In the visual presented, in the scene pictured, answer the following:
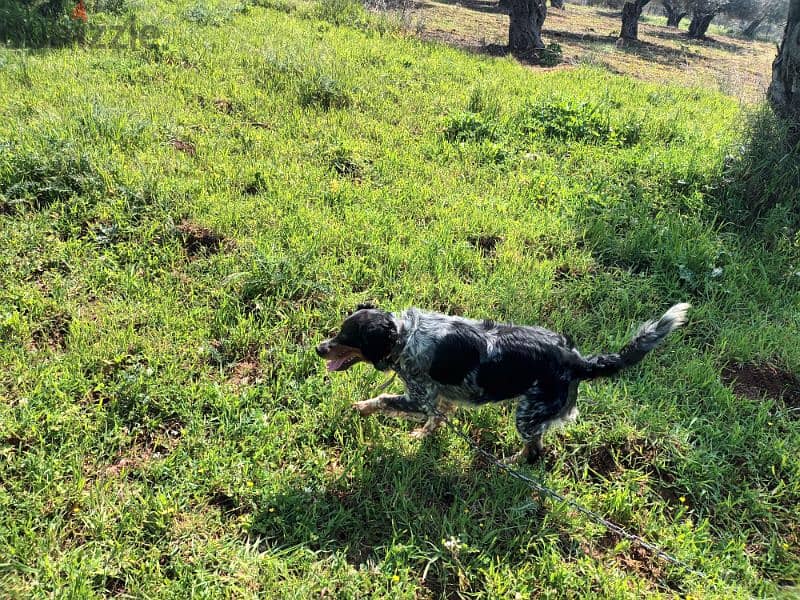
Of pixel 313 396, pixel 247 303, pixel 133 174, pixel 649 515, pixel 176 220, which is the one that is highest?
pixel 133 174

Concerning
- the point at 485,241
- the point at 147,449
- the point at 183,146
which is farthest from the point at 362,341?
the point at 183,146

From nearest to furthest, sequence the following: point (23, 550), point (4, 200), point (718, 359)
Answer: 1. point (23, 550)
2. point (718, 359)
3. point (4, 200)

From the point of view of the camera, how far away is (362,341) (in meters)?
3.28

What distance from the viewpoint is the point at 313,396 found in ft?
12.4

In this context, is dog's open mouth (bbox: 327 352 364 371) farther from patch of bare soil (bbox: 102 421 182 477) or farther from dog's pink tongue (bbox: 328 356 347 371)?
patch of bare soil (bbox: 102 421 182 477)

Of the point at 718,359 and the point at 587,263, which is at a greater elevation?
the point at 587,263

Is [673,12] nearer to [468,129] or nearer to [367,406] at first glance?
[468,129]

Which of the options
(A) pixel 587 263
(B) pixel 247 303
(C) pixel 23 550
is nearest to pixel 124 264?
(B) pixel 247 303

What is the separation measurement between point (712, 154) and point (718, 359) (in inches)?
164

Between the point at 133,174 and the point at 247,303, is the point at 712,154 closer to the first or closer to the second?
the point at 247,303

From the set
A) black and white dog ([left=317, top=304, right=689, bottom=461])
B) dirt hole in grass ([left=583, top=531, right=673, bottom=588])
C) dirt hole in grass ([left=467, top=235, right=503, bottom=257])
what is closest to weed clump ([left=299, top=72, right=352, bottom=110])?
dirt hole in grass ([left=467, top=235, right=503, bottom=257])

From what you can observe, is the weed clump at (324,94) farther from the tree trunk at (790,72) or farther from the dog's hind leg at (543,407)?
the dog's hind leg at (543,407)

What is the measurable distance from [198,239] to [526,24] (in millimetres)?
11765

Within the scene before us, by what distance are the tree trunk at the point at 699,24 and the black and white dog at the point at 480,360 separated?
111ft
